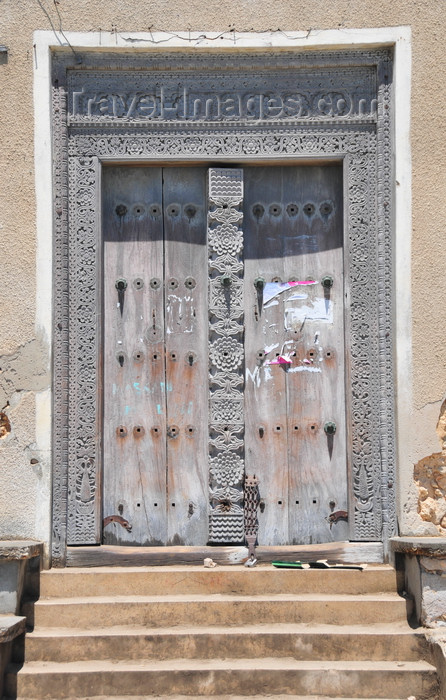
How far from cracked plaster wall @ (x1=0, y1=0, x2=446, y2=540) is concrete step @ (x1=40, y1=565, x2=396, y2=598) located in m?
0.29

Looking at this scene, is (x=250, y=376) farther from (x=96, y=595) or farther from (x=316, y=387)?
(x=96, y=595)

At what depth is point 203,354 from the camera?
520 centimetres

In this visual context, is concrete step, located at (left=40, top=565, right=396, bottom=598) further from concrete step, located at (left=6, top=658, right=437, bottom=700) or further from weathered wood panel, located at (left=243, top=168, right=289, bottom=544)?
concrete step, located at (left=6, top=658, right=437, bottom=700)

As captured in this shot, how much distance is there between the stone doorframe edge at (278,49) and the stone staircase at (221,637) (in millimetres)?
488

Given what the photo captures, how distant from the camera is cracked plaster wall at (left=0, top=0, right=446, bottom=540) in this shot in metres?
4.88

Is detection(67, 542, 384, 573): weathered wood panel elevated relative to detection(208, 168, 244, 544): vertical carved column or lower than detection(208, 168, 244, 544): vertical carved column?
lower

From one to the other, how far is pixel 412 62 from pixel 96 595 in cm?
350

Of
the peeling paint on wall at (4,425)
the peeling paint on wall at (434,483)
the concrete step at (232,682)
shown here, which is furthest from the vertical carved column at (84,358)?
the peeling paint on wall at (434,483)

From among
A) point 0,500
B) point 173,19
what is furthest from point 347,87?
point 0,500

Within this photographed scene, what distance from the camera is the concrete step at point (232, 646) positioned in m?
4.55

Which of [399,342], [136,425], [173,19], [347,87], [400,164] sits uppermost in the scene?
[173,19]

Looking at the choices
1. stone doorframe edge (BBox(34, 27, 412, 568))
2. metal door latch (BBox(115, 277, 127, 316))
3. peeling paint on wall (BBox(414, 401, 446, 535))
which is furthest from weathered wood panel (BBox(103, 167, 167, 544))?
peeling paint on wall (BBox(414, 401, 446, 535))

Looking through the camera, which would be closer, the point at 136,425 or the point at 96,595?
the point at 96,595

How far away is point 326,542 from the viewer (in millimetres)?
5117
